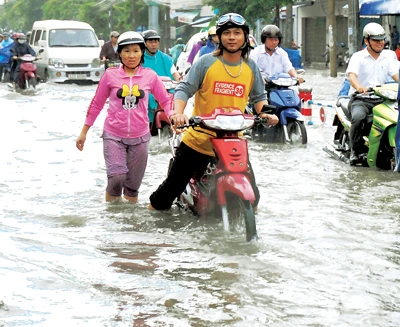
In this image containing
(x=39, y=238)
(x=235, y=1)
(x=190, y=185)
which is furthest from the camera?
(x=235, y=1)

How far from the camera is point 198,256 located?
676cm

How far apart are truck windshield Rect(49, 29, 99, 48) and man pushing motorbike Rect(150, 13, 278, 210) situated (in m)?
22.5

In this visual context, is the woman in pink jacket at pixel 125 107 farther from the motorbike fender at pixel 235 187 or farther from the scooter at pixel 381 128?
the scooter at pixel 381 128

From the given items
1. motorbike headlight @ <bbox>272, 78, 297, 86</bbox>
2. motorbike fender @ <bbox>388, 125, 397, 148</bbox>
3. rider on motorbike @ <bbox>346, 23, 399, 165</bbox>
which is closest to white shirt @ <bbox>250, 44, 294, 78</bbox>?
motorbike headlight @ <bbox>272, 78, 297, 86</bbox>

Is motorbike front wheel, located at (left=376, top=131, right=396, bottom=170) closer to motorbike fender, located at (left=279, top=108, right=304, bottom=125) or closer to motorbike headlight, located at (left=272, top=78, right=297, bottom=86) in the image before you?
motorbike fender, located at (left=279, top=108, right=304, bottom=125)

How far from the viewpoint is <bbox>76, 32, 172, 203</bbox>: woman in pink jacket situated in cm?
815

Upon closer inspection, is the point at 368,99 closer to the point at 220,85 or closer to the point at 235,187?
the point at 220,85

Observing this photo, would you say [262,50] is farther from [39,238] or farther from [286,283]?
[286,283]

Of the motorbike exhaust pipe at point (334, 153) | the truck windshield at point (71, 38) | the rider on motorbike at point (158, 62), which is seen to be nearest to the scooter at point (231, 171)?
the motorbike exhaust pipe at point (334, 153)

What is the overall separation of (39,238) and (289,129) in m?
7.13

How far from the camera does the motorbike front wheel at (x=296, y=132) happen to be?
13.7 m

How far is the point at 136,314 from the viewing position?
527cm

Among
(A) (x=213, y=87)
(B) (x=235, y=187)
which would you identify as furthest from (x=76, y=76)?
(B) (x=235, y=187)

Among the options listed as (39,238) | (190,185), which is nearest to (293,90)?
(190,185)
